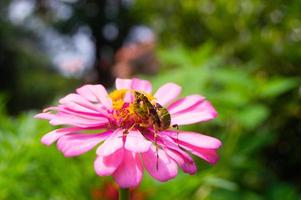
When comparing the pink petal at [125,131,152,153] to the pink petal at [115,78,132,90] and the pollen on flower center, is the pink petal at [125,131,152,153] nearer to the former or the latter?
the pollen on flower center

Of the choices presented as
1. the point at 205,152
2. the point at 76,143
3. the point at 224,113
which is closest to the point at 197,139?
the point at 205,152

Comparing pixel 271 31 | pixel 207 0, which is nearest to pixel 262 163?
pixel 271 31

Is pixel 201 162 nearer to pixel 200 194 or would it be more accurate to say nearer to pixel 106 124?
pixel 200 194

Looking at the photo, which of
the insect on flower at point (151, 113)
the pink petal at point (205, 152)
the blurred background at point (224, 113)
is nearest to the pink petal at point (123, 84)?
the insect on flower at point (151, 113)

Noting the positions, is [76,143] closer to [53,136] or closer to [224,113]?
[53,136]

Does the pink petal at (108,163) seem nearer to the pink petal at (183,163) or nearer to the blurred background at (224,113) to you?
the pink petal at (183,163)

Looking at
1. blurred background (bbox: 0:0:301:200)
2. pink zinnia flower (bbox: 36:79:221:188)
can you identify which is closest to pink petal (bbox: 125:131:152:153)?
pink zinnia flower (bbox: 36:79:221:188)
